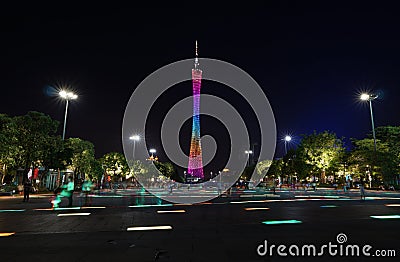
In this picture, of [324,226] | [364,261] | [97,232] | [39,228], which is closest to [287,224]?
[324,226]

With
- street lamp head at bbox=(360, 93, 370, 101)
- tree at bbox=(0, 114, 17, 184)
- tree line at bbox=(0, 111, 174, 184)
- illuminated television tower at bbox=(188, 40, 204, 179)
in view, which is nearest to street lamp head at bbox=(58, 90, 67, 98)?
tree line at bbox=(0, 111, 174, 184)

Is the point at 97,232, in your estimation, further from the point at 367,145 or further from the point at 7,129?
the point at 367,145

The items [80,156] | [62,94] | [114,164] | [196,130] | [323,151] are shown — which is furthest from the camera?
[196,130]

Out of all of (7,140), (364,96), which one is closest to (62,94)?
(7,140)

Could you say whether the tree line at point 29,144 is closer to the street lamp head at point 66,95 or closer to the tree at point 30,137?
the tree at point 30,137

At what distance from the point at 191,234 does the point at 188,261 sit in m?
3.12

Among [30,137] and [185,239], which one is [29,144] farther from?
[185,239]

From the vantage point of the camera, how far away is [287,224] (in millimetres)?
11047

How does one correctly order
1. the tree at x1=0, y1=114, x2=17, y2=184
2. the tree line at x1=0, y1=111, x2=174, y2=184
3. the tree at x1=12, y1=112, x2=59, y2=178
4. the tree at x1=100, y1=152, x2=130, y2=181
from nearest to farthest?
the tree at x1=0, y1=114, x2=17, y2=184
the tree line at x1=0, y1=111, x2=174, y2=184
the tree at x1=12, y1=112, x2=59, y2=178
the tree at x1=100, y1=152, x2=130, y2=181

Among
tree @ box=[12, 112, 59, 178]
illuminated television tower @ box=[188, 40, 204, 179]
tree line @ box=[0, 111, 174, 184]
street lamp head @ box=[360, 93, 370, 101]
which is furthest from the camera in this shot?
illuminated television tower @ box=[188, 40, 204, 179]

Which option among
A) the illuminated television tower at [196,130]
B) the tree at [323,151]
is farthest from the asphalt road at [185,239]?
the illuminated television tower at [196,130]

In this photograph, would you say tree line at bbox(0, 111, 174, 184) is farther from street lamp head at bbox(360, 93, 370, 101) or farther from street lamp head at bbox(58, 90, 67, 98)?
street lamp head at bbox(360, 93, 370, 101)

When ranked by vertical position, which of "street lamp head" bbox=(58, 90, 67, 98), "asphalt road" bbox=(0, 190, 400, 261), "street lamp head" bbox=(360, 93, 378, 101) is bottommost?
"asphalt road" bbox=(0, 190, 400, 261)

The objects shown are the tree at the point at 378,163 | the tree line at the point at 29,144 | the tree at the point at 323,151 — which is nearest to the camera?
the tree line at the point at 29,144
